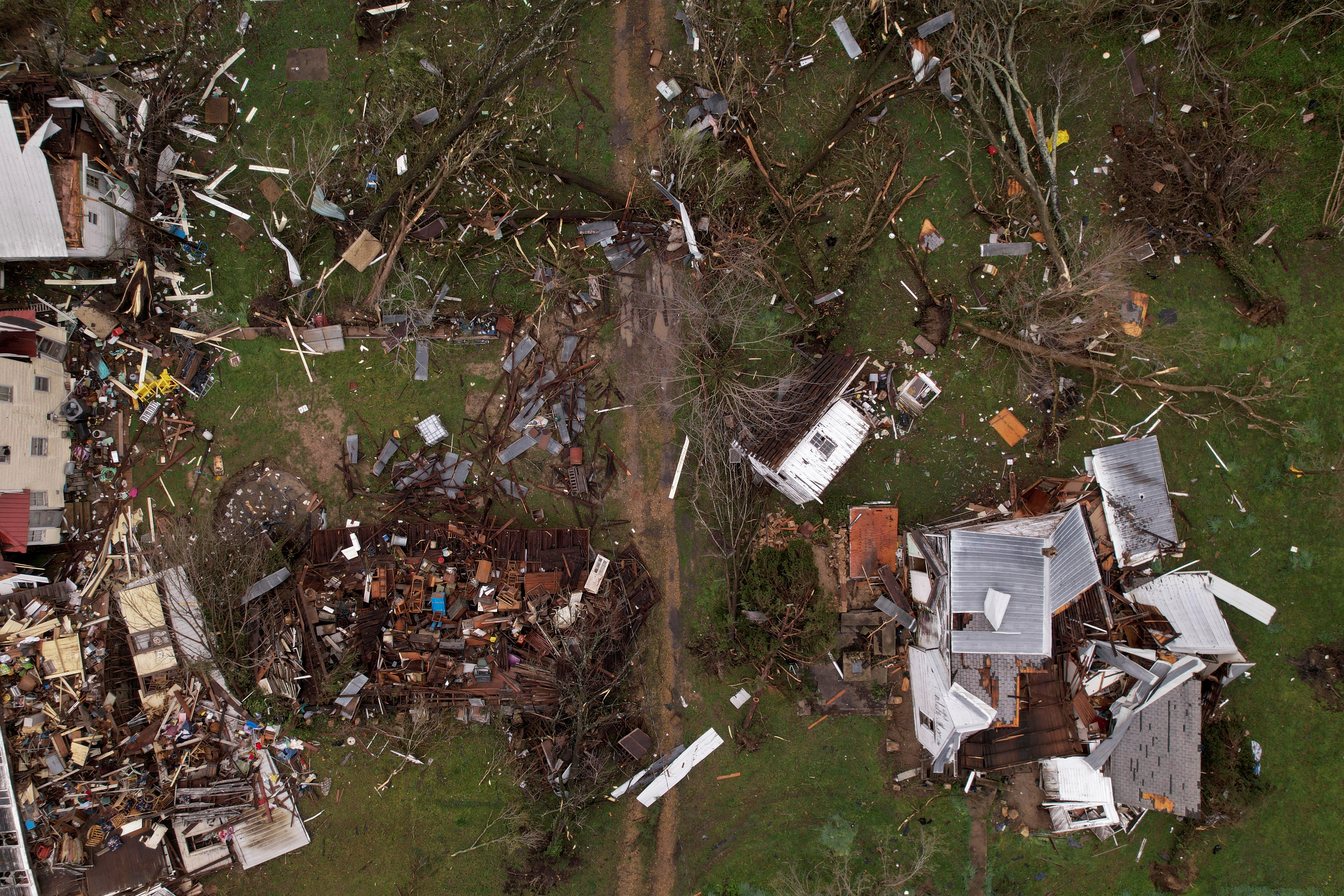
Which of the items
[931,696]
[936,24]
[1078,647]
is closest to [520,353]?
[931,696]

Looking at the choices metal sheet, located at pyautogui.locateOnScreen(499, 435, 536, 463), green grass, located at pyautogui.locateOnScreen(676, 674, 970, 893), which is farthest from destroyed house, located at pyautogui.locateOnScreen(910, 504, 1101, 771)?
metal sheet, located at pyautogui.locateOnScreen(499, 435, 536, 463)

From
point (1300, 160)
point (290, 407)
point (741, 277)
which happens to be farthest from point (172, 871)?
point (1300, 160)

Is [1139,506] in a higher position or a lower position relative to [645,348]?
lower

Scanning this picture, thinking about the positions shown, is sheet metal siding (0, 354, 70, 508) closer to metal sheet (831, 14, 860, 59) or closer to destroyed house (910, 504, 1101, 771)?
metal sheet (831, 14, 860, 59)

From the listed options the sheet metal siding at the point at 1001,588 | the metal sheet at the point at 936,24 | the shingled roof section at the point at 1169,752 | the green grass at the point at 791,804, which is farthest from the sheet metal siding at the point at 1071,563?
the metal sheet at the point at 936,24

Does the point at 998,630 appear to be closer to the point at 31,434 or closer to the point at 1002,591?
the point at 1002,591

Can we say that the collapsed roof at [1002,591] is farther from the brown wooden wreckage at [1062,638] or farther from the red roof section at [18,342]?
the red roof section at [18,342]

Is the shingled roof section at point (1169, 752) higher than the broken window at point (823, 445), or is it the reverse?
the broken window at point (823, 445)
